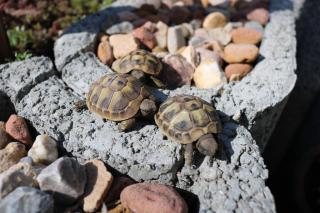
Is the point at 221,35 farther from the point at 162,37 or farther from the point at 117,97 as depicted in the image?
the point at 117,97

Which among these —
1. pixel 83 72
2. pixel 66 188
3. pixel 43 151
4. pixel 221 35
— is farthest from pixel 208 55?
pixel 66 188

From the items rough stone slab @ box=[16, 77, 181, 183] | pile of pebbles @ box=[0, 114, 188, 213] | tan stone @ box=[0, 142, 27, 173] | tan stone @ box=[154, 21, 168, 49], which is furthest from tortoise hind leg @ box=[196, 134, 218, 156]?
tan stone @ box=[154, 21, 168, 49]

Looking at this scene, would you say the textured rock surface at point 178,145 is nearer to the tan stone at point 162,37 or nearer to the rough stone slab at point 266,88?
the rough stone slab at point 266,88

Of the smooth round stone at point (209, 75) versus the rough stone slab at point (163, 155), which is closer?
the rough stone slab at point (163, 155)

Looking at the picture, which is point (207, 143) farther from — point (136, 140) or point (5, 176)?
point (5, 176)

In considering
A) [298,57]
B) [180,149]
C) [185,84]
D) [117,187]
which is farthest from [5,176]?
[298,57]

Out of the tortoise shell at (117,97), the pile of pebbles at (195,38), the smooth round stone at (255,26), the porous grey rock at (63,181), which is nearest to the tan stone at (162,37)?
the pile of pebbles at (195,38)

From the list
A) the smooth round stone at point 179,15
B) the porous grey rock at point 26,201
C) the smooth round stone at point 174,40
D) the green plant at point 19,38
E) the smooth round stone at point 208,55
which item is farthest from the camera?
the smooth round stone at point 179,15

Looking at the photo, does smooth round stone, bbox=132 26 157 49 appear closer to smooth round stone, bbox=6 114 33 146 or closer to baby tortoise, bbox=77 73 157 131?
baby tortoise, bbox=77 73 157 131
